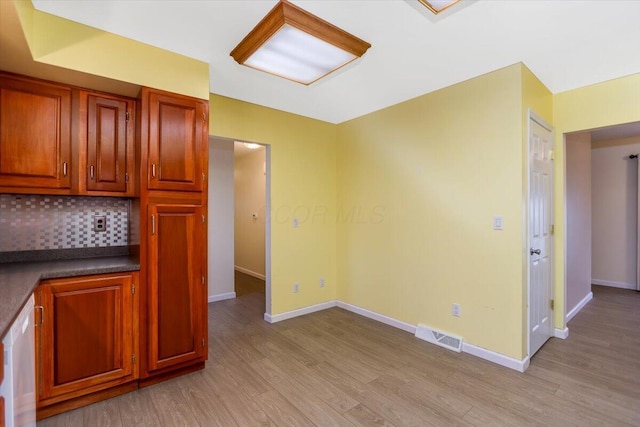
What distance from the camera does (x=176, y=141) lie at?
7.75 feet

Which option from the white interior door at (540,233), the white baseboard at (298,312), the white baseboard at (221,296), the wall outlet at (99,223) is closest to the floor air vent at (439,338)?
the white interior door at (540,233)

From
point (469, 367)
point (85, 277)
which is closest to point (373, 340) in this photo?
point (469, 367)

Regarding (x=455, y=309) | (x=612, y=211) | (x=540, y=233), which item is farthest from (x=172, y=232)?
(x=612, y=211)

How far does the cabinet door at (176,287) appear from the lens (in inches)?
89.0

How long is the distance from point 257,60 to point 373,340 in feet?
9.32

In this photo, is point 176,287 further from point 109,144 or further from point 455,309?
point 455,309

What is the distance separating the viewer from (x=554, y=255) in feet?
10.3

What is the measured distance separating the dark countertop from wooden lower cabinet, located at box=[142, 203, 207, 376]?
8.5 inches

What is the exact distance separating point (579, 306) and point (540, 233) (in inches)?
79.6

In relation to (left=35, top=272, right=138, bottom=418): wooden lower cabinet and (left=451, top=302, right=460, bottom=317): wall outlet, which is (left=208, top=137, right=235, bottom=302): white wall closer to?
(left=35, top=272, right=138, bottom=418): wooden lower cabinet

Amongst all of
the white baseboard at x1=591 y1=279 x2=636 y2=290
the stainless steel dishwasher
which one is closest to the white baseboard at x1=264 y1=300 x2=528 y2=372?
the stainless steel dishwasher

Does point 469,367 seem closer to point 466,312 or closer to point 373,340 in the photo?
point 466,312

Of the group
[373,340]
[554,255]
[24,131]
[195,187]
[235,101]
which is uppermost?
[235,101]

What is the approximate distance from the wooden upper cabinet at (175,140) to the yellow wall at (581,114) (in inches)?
136
